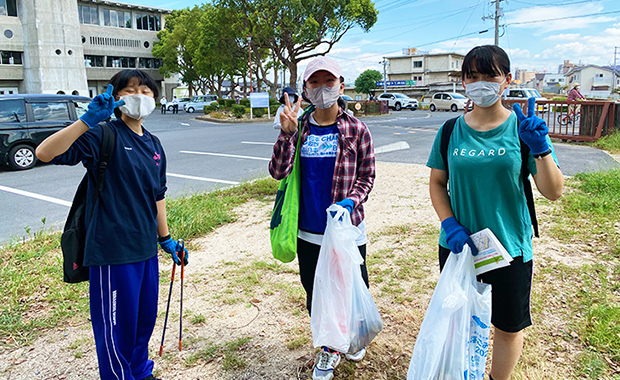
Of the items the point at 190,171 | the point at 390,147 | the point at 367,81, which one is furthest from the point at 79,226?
the point at 367,81

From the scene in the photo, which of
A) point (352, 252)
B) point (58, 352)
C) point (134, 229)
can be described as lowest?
point (58, 352)

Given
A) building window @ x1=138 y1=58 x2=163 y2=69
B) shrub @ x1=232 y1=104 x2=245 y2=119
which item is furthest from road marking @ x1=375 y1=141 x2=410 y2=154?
building window @ x1=138 y1=58 x2=163 y2=69

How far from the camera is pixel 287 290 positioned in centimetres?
393

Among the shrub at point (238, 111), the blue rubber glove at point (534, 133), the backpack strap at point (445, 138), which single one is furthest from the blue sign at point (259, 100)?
the blue rubber glove at point (534, 133)

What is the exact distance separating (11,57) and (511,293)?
51.2m

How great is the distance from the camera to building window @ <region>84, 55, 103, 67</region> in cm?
5012

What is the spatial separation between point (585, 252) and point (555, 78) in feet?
422

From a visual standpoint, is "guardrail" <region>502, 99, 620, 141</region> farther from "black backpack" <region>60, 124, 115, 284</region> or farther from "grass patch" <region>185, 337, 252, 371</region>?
"black backpack" <region>60, 124, 115, 284</region>

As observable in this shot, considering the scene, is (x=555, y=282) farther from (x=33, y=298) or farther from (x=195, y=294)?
(x=33, y=298)

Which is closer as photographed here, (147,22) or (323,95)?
(323,95)

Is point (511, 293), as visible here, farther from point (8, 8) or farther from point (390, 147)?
point (8, 8)

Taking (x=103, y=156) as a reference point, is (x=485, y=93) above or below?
above

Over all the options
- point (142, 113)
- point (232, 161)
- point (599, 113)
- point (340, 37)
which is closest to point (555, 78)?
point (340, 37)

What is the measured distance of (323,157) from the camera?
8.30 ft
